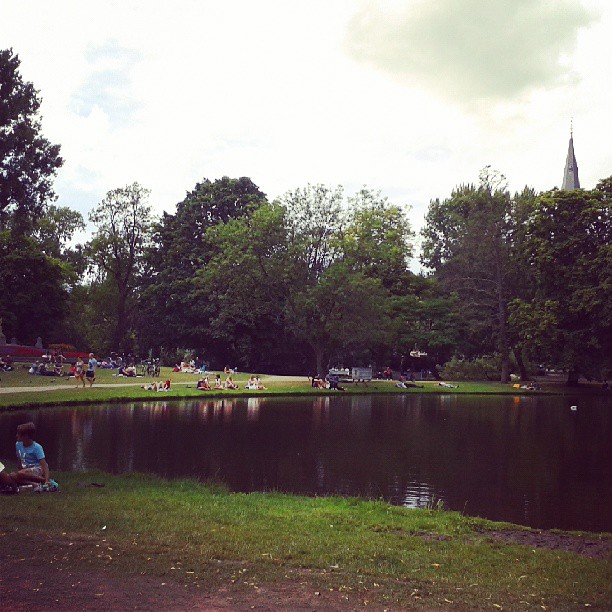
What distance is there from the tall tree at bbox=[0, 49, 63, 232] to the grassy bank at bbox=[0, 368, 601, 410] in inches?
362

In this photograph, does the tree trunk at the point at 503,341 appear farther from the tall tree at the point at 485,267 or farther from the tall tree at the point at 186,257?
the tall tree at the point at 186,257

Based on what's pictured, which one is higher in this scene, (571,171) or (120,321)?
(571,171)

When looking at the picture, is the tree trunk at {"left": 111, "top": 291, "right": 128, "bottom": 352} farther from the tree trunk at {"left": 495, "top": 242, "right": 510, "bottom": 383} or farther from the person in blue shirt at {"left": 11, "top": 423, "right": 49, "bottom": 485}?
the person in blue shirt at {"left": 11, "top": 423, "right": 49, "bottom": 485}

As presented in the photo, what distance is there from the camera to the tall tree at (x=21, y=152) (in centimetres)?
3231

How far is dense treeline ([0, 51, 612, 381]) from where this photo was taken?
50.8m

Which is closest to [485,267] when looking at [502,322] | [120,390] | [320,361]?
[502,322]

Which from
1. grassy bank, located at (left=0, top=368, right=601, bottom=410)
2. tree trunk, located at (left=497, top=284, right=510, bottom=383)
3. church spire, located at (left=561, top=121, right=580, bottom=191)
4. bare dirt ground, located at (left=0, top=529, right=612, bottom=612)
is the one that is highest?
church spire, located at (left=561, top=121, right=580, bottom=191)

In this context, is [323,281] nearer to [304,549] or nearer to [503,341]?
[503,341]

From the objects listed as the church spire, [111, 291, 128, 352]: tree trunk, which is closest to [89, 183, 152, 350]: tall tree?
[111, 291, 128, 352]: tree trunk

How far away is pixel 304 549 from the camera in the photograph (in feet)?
27.0

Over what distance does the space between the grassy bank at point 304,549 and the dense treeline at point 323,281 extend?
123 feet

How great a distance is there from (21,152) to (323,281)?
22.4 meters

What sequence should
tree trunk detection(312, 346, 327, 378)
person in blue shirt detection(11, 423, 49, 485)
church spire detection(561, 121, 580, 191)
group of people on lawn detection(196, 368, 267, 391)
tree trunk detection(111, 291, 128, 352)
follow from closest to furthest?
person in blue shirt detection(11, 423, 49, 485), group of people on lawn detection(196, 368, 267, 391), tree trunk detection(312, 346, 327, 378), tree trunk detection(111, 291, 128, 352), church spire detection(561, 121, 580, 191)

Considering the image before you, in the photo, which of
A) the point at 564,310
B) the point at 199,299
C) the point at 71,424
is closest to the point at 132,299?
A: the point at 199,299
